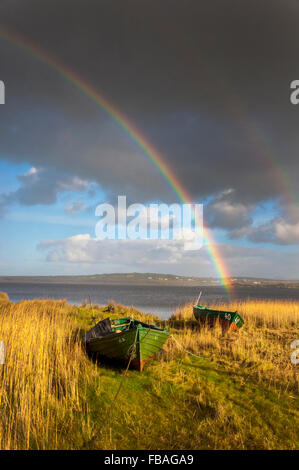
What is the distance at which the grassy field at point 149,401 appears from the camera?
4613 mm

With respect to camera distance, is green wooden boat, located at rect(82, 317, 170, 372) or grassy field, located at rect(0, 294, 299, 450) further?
green wooden boat, located at rect(82, 317, 170, 372)

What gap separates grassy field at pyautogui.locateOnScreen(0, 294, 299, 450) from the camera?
15.1 feet

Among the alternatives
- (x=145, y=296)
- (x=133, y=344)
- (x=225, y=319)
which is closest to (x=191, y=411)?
(x=133, y=344)

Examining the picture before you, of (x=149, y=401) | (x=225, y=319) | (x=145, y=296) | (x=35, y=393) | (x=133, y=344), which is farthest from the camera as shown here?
(x=145, y=296)

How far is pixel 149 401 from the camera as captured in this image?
5.99 meters

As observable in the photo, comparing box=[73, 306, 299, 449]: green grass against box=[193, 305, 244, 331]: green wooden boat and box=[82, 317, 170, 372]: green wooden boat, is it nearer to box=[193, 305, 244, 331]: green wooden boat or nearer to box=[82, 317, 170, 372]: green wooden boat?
box=[82, 317, 170, 372]: green wooden boat

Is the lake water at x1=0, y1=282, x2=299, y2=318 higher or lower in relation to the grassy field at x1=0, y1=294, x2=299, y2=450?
lower

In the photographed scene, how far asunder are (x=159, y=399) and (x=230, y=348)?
4.38 metres

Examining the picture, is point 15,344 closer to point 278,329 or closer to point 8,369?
point 8,369

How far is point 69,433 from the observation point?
4.77 meters

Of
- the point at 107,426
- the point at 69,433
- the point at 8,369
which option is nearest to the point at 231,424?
the point at 107,426

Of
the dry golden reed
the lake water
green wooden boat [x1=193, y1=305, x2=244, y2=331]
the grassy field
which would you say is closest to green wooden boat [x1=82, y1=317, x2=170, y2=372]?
the grassy field

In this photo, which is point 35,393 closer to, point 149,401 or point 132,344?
point 149,401
